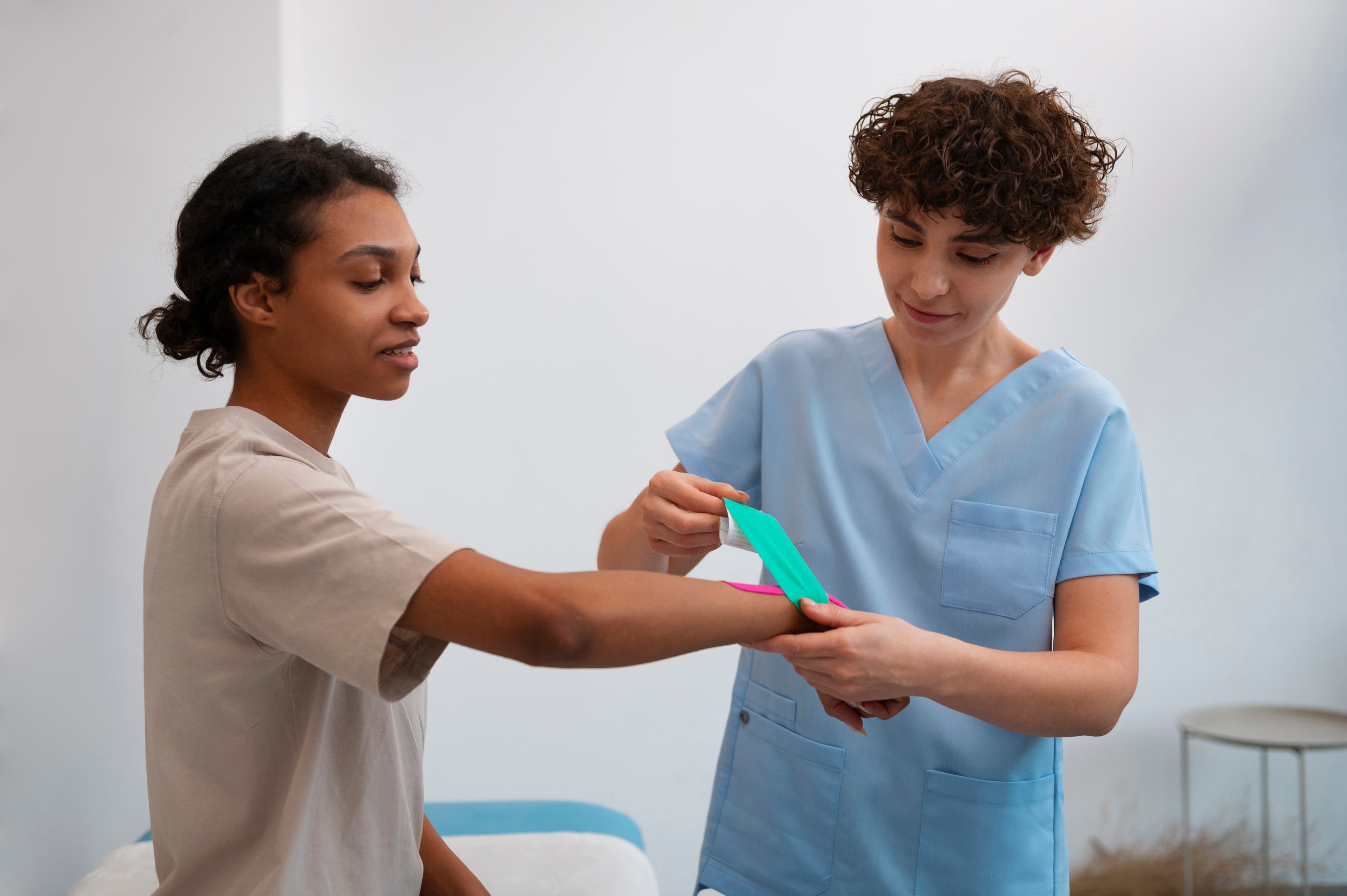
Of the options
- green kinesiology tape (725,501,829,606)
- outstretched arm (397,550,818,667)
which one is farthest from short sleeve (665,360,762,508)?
outstretched arm (397,550,818,667)

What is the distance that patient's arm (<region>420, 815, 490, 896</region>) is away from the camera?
1.17 metres

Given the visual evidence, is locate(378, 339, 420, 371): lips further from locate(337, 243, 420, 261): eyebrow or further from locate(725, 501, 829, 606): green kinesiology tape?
locate(725, 501, 829, 606): green kinesiology tape

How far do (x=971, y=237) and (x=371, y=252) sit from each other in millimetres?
643

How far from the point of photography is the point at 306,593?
0.78 m

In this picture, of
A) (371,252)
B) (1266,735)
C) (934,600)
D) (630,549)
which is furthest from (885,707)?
(1266,735)

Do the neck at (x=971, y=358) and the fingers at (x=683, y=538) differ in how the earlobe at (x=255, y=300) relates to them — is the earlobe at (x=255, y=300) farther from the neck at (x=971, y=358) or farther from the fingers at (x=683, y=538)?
the neck at (x=971, y=358)

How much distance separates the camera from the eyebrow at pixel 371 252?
0.97 meters

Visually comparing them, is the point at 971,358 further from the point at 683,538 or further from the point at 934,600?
the point at 683,538

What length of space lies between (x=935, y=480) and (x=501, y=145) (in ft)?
6.05

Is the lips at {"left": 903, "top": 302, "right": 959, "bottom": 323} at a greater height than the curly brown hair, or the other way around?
the curly brown hair

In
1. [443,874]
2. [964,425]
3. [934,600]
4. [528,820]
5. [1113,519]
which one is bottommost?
[528,820]

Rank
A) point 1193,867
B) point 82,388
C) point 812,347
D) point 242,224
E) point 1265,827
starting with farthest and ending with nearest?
point 1193,867 < point 1265,827 < point 82,388 < point 812,347 < point 242,224

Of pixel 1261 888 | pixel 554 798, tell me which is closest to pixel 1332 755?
pixel 1261 888

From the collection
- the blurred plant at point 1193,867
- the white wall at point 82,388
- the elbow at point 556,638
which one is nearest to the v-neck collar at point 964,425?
the elbow at point 556,638
